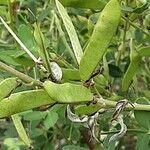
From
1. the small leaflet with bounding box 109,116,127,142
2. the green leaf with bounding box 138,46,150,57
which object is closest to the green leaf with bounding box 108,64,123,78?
the green leaf with bounding box 138,46,150,57

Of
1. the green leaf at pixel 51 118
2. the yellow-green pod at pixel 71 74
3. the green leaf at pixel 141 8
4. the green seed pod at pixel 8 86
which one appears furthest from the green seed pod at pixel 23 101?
the green leaf at pixel 51 118

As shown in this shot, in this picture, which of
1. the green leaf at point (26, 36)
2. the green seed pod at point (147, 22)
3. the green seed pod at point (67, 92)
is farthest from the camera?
the green seed pod at point (147, 22)

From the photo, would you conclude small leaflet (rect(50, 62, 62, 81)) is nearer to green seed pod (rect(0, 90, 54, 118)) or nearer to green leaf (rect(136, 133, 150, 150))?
green seed pod (rect(0, 90, 54, 118))

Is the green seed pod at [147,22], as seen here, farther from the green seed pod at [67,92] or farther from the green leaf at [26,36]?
the green seed pod at [67,92]

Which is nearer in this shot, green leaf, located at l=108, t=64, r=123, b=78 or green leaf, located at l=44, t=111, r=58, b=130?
green leaf, located at l=44, t=111, r=58, b=130

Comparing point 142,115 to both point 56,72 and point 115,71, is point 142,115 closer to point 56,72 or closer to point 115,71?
point 56,72

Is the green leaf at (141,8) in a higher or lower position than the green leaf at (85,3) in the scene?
lower

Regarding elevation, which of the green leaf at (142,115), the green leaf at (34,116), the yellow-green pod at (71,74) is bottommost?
the green leaf at (34,116)
